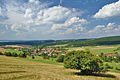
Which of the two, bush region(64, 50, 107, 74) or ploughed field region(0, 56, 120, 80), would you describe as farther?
bush region(64, 50, 107, 74)

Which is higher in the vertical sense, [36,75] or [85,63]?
[85,63]

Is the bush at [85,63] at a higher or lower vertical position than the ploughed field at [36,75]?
higher

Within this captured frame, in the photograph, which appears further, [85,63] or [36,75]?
[85,63]

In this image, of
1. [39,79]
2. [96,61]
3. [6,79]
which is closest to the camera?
[6,79]

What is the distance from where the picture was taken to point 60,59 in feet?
419

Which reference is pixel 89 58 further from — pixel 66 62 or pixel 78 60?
pixel 66 62

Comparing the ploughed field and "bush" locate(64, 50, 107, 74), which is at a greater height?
"bush" locate(64, 50, 107, 74)

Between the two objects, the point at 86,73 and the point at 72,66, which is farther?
the point at 86,73

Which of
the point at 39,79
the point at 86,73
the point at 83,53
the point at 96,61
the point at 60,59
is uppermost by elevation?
the point at 83,53

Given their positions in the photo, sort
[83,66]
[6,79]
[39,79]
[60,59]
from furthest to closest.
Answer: [60,59] → [83,66] → [39,79] → [6,79]

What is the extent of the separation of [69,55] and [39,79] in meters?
20.3

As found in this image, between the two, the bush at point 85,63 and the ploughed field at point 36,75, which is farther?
the bush at point 85,63

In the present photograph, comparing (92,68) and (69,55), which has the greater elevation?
(69,55)

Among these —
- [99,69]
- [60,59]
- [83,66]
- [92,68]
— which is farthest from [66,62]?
[60,59]
